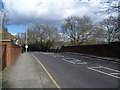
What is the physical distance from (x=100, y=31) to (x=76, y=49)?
1353cm

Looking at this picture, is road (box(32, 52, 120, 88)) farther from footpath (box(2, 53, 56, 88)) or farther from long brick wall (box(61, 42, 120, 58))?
long brick wall (box(61, 42, 120, 58))

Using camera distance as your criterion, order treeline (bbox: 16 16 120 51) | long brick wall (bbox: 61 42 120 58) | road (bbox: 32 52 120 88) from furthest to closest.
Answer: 1. treeline (bbox: 16 16 120 51)
2. long brick wall (bbox: 61 42 120 58)
3. road (bbox: 32 52 120 88)

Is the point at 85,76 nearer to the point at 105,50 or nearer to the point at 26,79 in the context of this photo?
the point at 26,79

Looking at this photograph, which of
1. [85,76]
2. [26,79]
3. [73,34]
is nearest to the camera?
[26,79]

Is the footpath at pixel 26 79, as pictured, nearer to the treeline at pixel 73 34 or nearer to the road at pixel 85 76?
the road at pixel 85 76

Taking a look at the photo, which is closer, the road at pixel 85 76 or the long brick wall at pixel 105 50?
the road at pixel 85 76

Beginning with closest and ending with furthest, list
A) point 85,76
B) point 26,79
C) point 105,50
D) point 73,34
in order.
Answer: point 26,79 → point 85,76 → point 105,50 → point 73,34

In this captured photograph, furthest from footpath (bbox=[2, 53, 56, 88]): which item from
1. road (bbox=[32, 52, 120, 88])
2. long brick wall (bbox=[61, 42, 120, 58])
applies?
long brick wall (bbox=[61, 42, 120, 58])

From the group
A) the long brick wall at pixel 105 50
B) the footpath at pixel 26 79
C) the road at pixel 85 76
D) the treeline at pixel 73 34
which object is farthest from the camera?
the treeline at pixel 73 34

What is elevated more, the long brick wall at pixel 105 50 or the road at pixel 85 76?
the long brick wall at pixel 105 50

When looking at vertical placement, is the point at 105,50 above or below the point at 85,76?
above

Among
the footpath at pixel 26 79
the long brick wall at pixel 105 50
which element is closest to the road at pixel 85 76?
the footpath at pixel 26 79

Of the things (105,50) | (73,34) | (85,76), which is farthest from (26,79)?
(73,34)

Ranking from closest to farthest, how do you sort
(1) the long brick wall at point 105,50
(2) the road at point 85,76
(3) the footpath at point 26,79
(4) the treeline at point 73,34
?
(3) the footpath at point 26,79 < (2) the road at point 85,76 < (1) the long brick wall at point 105,50 < (4) the treeline at point 73,34
